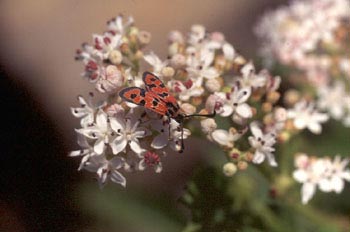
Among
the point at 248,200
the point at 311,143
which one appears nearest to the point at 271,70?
the point at 311,143

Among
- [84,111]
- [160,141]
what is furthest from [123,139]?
[84,111]

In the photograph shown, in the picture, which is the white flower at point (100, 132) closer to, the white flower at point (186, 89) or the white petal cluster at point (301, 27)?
the white flower at point (186, 89)

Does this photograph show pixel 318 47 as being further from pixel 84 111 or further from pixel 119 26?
pixel 84 111

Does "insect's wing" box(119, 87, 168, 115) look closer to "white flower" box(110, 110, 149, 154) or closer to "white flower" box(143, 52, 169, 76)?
"white flower" box(110, 110, 149, 154)

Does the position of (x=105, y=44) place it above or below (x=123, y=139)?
above

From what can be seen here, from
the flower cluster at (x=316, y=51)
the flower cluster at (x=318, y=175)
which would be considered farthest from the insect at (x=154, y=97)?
the flower cluster at (x=316, y=51)

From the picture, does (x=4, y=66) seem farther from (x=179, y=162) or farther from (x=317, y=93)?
(x=317, y=93)

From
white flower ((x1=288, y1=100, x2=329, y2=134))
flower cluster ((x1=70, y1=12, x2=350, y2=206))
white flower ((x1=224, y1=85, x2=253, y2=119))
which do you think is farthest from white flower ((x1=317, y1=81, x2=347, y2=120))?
white flower ((x1=224, y1=85, x2=253, y2=119))
